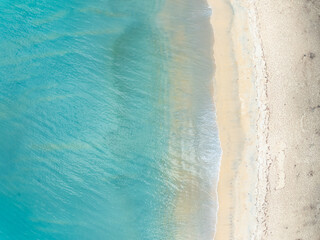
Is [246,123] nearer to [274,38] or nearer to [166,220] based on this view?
[274,38]

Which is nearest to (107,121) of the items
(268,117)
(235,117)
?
(235,117)

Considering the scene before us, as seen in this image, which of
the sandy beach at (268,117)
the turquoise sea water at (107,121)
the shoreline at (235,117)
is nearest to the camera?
the sandy beach at (268,117)

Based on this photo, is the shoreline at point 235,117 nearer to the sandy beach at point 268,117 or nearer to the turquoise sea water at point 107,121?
the sandy beach at point 268,117

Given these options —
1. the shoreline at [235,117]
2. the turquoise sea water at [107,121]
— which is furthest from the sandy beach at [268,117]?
the turquoise sea water at [107,121]

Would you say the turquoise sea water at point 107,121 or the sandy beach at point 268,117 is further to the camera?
the turquoise sea water at point 107,121

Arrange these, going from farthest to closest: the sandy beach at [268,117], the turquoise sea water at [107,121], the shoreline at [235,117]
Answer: the turquoise sea water at [107,121], the shoreline at [235,117], the sandy beach at [268,117]

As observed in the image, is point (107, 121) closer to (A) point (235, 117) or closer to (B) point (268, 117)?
(A) point (235, 117)
